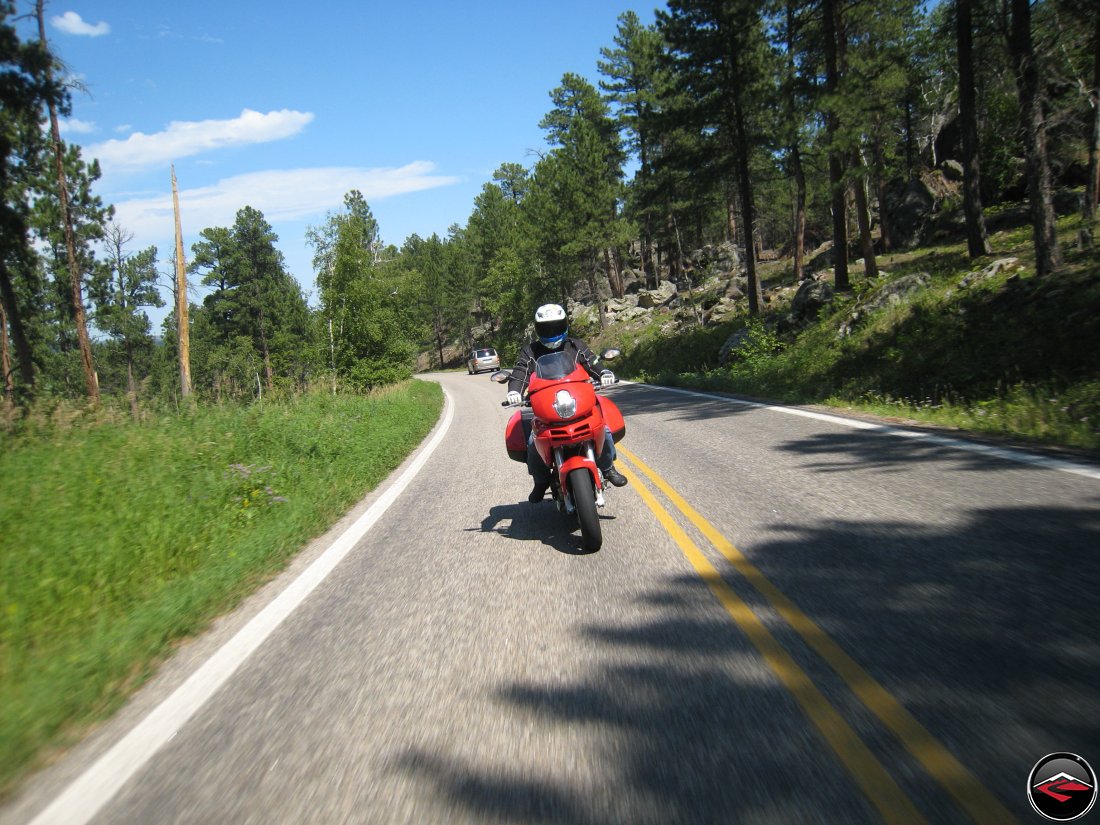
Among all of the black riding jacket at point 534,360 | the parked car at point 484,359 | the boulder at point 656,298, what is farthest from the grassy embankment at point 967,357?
the parked car at point 484,359

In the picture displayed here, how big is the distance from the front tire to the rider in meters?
0.65

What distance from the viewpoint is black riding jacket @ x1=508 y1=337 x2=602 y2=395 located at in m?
6.22

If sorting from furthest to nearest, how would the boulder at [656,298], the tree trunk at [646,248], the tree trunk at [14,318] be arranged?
the tree trunk at [646,248] → the boulder at [656,298] → the tree trunk at [14,318]

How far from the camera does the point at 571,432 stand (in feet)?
17.5

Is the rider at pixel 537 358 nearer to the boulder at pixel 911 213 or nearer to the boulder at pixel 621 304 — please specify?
the boulder at pixel 911 213

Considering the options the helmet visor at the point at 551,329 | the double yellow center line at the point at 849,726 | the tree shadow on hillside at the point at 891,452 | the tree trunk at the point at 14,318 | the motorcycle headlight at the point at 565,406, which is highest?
the tree trunk at the point at 14,318

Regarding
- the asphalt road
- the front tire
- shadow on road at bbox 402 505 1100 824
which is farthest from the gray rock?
the front tire

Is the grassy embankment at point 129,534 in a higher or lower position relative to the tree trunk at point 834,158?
lower

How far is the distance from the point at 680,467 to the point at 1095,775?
609 centimetres

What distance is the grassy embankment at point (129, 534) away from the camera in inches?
139

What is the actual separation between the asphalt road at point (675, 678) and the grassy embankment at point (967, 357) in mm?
3115

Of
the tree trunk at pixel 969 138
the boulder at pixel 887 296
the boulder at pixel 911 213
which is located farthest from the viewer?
the boulder at pixel 911 213

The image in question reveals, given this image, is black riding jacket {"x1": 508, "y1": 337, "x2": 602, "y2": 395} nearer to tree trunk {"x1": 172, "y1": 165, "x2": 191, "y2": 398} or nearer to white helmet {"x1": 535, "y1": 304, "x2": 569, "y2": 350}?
white helmet {"x1": 535, "y1": 304, "x2": 569, "y2": 350}

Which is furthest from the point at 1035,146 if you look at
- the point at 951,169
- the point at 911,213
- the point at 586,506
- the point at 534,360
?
the point at 951,169
